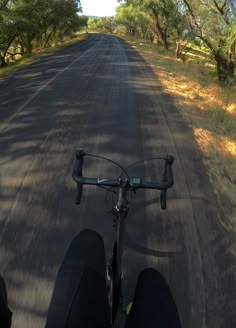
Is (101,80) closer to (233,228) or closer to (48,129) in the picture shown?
(48,129)

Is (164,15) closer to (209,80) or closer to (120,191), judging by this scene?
(209,80)


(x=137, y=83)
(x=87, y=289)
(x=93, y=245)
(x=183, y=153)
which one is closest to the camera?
(x=87, y=289)

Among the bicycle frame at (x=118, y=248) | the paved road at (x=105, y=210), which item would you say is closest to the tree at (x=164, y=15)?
the paved road at (x=105, y=210)

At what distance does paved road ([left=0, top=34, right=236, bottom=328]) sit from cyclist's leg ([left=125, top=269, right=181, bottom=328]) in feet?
3.72

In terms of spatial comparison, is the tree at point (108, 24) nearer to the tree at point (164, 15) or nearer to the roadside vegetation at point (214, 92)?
the tree at point (164, 15)

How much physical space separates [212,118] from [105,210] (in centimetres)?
573

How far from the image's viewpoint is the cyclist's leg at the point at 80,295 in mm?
1711

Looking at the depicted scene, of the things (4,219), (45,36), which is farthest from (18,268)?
(45,36)

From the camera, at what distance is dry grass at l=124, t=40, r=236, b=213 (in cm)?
560

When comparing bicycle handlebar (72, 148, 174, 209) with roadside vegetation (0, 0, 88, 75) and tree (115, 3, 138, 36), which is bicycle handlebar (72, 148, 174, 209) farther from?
tree (115, 3, 138, 36)

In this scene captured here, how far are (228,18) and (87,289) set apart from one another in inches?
550

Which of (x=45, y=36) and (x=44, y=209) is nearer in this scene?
(x=44, y=209)

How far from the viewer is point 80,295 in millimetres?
1827

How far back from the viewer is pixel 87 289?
187 cm
